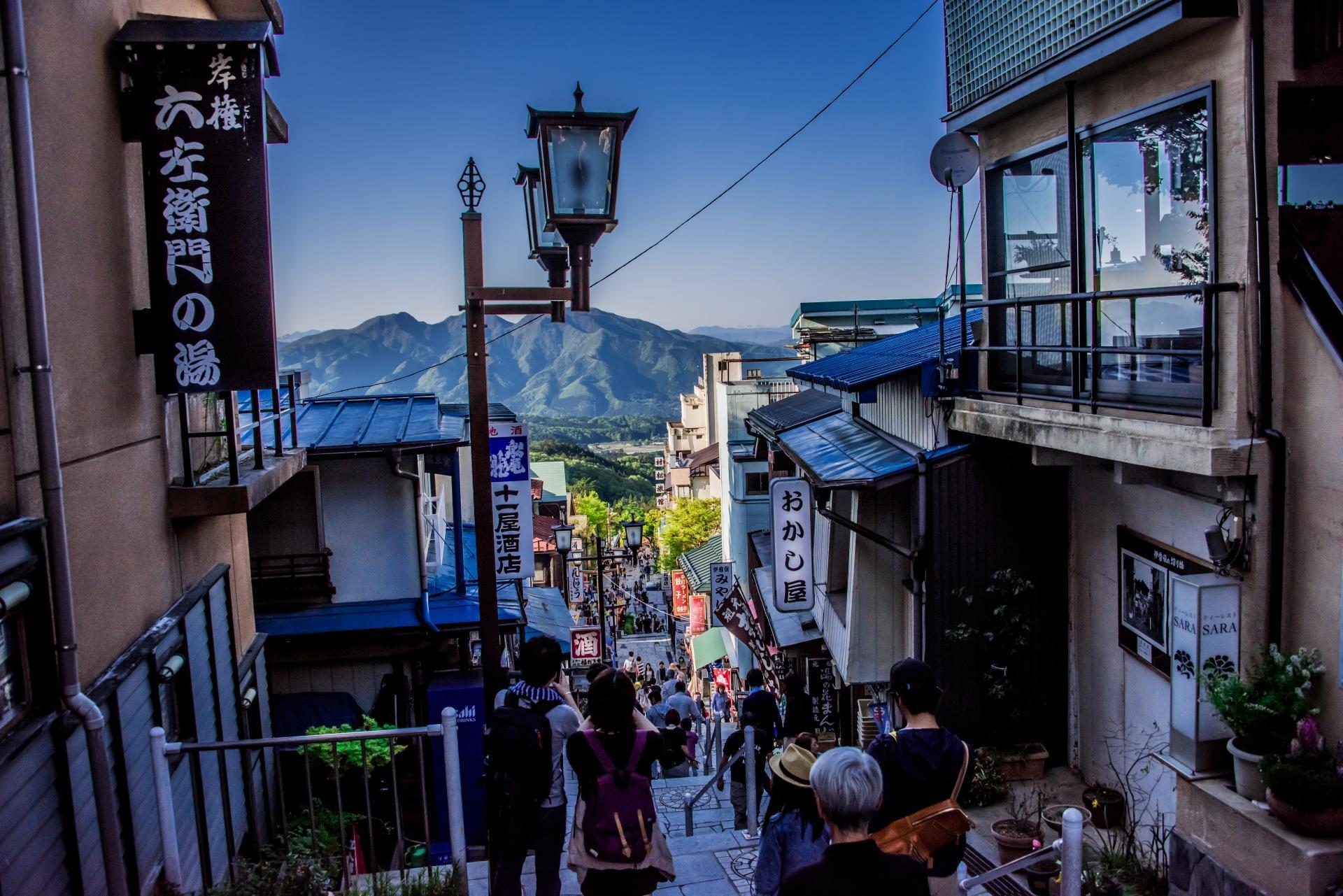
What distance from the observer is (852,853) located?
3422mm

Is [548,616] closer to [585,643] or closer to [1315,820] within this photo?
[585,643]

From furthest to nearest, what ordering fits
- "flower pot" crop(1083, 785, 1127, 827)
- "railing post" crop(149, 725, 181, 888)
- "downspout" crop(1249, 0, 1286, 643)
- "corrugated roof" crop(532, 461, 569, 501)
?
1. "corrugated roof" crop(532, 461, 569, 501)
2. "flower pot" crop(1083, 785, 1127, 827)
3. "downspout" crop(1249, 0, 1286, 643)
4. "railing post" crop(149, 725, 181, 888)

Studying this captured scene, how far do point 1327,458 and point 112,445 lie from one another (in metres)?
7.77

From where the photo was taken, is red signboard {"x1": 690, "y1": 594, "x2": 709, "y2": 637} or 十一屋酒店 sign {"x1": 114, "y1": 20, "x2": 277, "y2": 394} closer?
十一屋酒店 sign {"x1": 114, "y1": 20, "x2": 277, "y2": 394}

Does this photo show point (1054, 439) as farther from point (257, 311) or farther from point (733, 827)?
point (257, 311)

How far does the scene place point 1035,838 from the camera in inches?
300

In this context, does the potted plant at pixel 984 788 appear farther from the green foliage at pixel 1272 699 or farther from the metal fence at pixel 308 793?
the metal fence at pixel 308 793

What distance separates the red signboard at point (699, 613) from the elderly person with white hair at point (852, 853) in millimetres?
34467

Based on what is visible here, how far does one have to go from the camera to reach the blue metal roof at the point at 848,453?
10.4m

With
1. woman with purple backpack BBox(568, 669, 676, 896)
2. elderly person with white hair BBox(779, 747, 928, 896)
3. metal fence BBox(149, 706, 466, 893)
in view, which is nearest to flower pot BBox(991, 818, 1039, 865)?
woman with purple backpack BBox(568, 669, 676, 896)

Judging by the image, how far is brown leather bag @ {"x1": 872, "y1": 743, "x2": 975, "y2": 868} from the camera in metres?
4.66

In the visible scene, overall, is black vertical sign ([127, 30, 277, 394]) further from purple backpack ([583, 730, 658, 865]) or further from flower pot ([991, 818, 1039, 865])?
flower pot ([991, 818, 1039, 865])

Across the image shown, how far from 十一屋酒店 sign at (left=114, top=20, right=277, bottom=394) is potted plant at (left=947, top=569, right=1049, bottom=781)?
Answer: 7.37 metres

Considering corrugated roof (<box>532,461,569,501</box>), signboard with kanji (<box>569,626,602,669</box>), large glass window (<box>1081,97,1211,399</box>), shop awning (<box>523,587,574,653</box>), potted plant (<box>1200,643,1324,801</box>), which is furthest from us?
corrugated roof (<box>532,461,569,501</box>)
